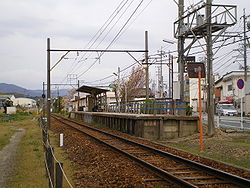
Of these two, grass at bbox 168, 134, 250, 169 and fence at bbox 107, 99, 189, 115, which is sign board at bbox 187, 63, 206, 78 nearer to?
grass at bbox 168, 134, 250, 169

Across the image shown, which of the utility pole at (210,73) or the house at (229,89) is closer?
the utility pole at (210,73)

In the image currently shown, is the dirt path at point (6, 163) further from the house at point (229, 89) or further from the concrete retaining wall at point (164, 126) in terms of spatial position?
the house at point (229, 89)

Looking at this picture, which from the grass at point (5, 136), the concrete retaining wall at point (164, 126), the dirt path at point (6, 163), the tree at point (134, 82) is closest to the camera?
the dirt path at point (6, 163)

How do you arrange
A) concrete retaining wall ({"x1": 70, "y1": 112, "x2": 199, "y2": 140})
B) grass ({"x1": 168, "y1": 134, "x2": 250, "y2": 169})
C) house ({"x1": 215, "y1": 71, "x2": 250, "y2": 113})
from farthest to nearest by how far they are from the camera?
1. house ({"x1": 215, "y1": 71, "x2": 250, "y2": 113})
2. concrete retaining wall ({"x1": 70, "y1": 112, "x2": 199, "y2": 140})
3. grass ({"x1": 168, "y1": 134, "x2": 250, "y2": 169})

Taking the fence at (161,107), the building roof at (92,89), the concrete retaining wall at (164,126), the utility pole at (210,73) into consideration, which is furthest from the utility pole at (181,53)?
the building roof at (92,89)

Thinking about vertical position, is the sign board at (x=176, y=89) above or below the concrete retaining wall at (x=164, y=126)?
above

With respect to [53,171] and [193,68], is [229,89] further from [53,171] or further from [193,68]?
[53,171]

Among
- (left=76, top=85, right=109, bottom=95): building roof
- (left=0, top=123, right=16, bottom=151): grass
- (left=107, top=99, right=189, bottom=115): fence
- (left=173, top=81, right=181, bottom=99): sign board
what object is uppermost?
(left=76, top=85, right=109, bottom=95): building roof

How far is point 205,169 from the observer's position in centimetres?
905

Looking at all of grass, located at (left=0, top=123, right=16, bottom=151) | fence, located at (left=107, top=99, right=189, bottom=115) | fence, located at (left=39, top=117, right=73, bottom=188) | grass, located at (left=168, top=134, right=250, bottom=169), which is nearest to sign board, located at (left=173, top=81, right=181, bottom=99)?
fence, located at (left=107, top=99, right=189, bottom=115)

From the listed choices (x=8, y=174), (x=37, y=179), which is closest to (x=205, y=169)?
(x=37, y=179)

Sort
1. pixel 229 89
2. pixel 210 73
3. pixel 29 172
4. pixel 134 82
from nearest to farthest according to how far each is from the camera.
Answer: pixel 29 172, pixel 210 73, pixel 229 89, pixel 134 82

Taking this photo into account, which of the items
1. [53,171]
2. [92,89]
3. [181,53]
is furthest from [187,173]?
[92,89]

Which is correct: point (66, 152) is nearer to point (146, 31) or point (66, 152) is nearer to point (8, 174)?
point (8, 174)
